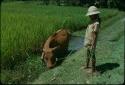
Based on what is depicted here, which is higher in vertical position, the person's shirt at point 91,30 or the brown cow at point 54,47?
the person's shirt at point 91,30

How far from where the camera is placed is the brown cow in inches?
337

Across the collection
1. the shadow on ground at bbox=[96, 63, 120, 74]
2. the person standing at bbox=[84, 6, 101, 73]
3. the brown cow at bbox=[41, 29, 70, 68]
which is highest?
the person standing at bbox=[84, 6, 101, 73]

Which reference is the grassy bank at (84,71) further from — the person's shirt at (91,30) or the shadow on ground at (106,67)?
the person's shirt at (91,30)

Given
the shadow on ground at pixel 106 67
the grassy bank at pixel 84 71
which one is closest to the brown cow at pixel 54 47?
the grassy bank at pixel 84 71

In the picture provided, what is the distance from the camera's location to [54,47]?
905cm

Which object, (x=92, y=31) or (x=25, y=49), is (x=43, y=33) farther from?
(x=92, y=31)

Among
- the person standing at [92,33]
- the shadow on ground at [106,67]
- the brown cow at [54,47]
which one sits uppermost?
the person standing at [92,33]

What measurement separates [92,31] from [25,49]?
2.05m

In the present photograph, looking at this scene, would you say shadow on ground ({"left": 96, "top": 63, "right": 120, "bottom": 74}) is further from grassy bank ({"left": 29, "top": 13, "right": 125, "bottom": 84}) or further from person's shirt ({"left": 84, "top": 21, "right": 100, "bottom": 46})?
person's shirt ({"left": 84, "top": 21, "right": 100, "bottom": 46})

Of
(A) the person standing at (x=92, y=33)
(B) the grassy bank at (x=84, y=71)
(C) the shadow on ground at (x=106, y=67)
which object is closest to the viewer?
(B) the grassy bank at (x=84, y=71)

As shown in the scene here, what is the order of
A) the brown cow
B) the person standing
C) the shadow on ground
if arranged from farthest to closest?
1. the brown cow
2. the shadow on ground
3. the person standing

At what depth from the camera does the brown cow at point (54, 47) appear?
8570 millimetres

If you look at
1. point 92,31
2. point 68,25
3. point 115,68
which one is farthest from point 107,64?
point 68,25

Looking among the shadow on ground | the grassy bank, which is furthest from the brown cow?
the shadow on ground
